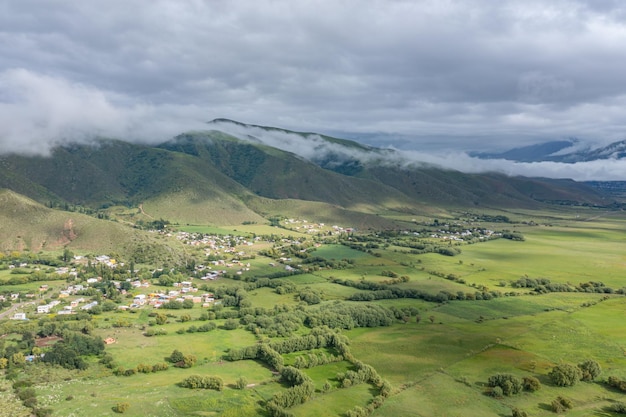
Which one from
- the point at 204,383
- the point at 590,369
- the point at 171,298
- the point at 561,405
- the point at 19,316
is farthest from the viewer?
the point at 171,298

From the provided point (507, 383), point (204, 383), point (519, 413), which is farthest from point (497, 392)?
point (204, 383)

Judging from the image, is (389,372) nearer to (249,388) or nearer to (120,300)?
(249,388)

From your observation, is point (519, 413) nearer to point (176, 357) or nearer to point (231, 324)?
point (176, 357)

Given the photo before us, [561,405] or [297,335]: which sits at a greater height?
[561,405]

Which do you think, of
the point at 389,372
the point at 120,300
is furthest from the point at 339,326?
the point at 120,300

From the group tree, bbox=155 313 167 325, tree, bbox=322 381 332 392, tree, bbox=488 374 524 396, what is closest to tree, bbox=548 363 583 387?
tree, bbox=488 374 524 396
